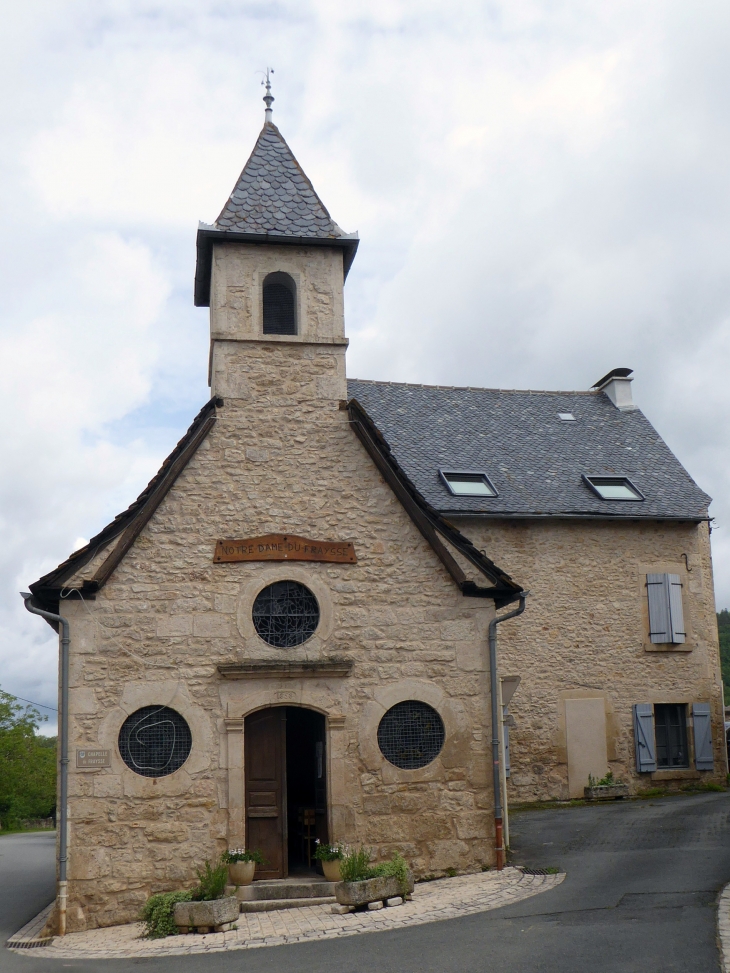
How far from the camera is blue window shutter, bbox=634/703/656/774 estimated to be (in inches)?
698

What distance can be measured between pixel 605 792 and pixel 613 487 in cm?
591

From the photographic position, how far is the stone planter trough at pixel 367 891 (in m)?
9.66

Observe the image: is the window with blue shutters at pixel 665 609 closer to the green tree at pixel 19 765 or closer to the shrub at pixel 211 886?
the shrub at pixel 211 886

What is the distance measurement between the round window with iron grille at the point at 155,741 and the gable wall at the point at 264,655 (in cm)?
11

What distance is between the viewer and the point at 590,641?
17.9m

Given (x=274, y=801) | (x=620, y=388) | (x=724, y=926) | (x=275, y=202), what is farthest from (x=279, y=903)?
(x=620, y=388)

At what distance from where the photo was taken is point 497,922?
859 centimetres

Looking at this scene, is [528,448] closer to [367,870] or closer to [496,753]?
[496,753]

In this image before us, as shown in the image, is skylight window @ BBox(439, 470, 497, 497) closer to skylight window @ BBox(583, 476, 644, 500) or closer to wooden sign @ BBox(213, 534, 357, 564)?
skylight window @ BBox(583, 476, 644, 500)

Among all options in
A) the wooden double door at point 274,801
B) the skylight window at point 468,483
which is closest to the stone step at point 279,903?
the wooden double door at point 274,801

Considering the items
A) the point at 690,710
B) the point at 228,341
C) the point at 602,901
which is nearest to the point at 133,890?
the point at 602,901

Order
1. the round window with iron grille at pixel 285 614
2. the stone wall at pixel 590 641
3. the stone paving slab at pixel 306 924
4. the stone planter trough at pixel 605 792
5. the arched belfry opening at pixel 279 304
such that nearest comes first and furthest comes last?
the stone paving slab at pixel 306 924 → the round window with iron grille at pixel 285 614 → the arched belfry opening at pixel 279 304 → the stone planter trough at pixel 605 792 → the stone wall at pixel 590 641

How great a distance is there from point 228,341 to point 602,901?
7601mm

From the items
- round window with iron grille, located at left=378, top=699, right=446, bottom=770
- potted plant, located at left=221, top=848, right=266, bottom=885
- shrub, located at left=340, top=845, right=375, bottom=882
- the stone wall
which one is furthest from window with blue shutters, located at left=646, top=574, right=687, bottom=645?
potted plant, located at left=221, top=848, right=266, bottom=885
